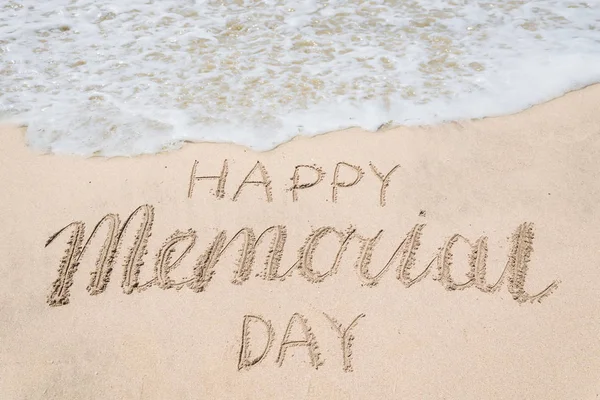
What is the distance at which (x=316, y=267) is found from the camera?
2977 millimetres

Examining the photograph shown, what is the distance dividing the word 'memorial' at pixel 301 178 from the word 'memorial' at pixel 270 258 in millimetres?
262

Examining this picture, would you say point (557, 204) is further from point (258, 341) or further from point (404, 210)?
point (258, 341)

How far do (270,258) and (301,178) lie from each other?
56 cm

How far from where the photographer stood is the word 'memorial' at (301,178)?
330 centimetres

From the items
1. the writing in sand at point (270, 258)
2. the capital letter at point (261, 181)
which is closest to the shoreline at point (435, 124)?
the capital letter at point (261, 181)

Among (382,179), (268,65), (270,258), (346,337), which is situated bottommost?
(346,337)

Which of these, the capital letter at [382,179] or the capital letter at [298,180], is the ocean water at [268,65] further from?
the capital letter at [382,179]

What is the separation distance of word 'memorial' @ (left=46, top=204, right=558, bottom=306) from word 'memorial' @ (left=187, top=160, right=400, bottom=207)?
0.26 m

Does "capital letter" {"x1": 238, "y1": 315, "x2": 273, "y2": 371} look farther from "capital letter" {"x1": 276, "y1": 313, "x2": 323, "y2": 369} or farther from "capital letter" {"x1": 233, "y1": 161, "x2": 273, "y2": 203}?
"capital letter" {"x1": 233, "y1": 161, "x2": 273, "y2": 203}

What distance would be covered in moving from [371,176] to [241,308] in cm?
108

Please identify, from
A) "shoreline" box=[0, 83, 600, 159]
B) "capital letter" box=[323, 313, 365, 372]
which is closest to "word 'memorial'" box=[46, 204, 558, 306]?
"capital letter" box=[323, 313, 365, 372]

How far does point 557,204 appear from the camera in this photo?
3178 mm

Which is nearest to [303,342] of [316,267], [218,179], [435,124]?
[316,267]

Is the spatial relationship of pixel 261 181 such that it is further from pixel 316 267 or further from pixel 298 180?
pixel 316 267
